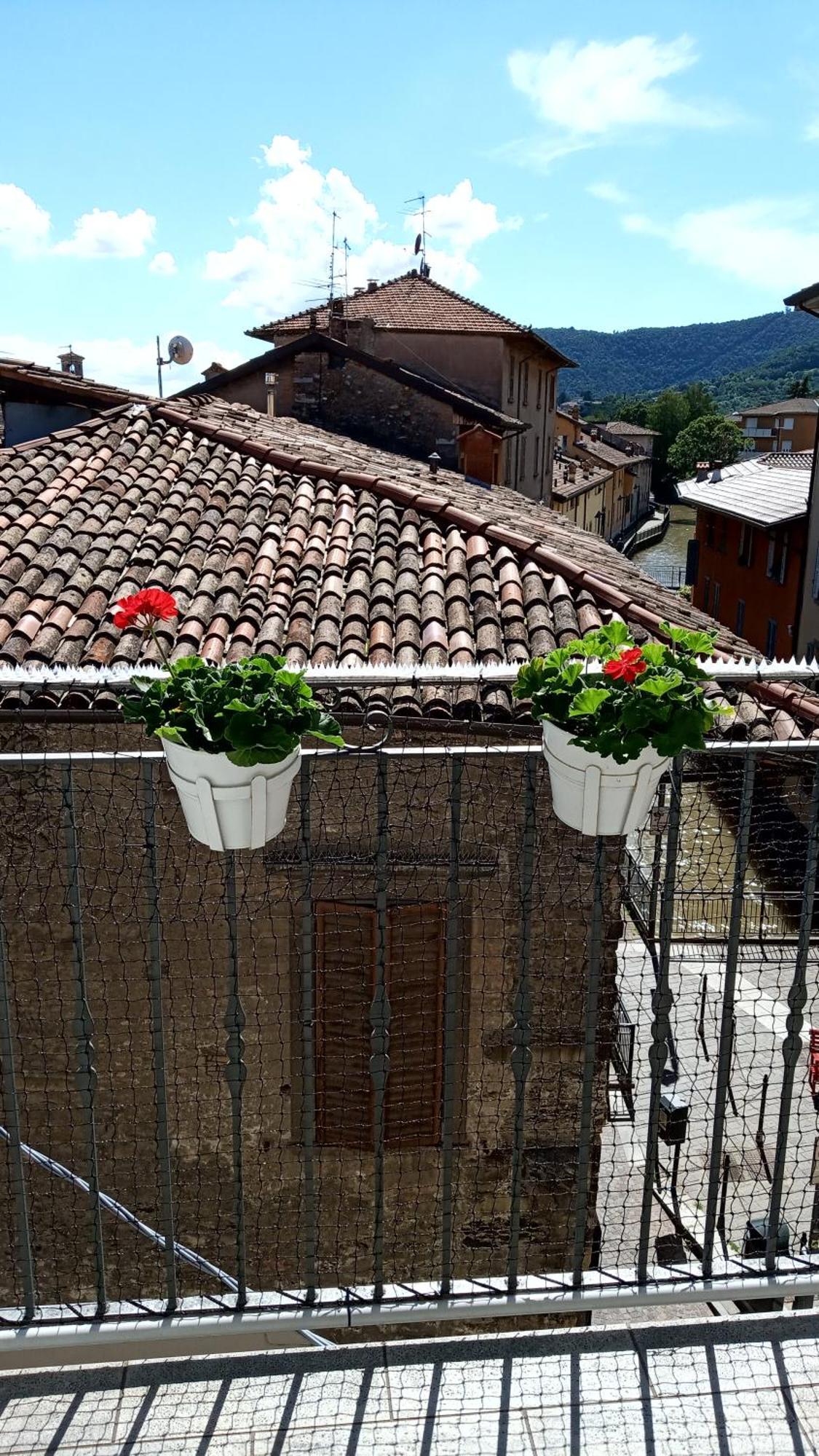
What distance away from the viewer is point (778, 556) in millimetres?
24391

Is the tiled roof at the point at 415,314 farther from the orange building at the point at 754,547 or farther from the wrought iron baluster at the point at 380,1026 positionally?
Answer: the wrought iron baluster at the point at 380,1026

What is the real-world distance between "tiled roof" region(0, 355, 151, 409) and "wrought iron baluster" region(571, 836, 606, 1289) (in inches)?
381

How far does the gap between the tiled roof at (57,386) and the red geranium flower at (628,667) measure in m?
9.62

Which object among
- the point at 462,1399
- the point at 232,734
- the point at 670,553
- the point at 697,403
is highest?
the point at 697,403

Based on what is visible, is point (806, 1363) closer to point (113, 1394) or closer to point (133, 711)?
point (113, 1394)

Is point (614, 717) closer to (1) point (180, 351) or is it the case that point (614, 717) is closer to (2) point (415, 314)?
(1) point (180, 351)

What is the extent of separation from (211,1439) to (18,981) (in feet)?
14.1

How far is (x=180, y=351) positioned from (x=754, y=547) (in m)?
14.7

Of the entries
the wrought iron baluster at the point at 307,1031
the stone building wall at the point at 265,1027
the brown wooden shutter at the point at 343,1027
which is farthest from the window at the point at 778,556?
the wrought iron baluster at the point at 307,1031

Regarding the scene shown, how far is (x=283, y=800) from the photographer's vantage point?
2.56 metres

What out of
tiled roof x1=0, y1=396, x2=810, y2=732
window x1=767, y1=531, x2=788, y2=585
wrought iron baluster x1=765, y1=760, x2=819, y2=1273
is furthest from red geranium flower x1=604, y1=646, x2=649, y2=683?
window x1=767, y1=531, x2=788, y2=585

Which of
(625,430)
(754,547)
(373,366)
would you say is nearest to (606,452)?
(625,430)

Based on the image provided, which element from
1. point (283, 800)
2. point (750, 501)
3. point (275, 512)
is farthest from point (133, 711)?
point (750, 501)

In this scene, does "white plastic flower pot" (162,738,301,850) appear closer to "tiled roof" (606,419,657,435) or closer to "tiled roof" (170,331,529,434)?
"tiled roof" (170,331,529,434)
